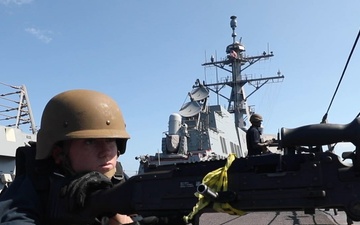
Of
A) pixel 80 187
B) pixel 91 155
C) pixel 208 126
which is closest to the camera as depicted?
pixel 80 187

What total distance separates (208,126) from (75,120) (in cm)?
2019

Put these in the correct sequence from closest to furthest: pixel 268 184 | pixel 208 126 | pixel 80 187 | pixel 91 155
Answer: pixel 268 184, pixel 80 187, pixel 91 155, pixel 208 126

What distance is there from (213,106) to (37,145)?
2224 cm

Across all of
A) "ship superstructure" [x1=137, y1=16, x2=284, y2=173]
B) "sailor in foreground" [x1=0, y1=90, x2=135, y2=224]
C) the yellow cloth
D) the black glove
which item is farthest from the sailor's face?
"ship superstructure" [x1=137, y1=16, x2=284, y2=173]

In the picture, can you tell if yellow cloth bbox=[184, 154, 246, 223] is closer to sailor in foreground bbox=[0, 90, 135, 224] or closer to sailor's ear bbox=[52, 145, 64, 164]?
sailor in foreground bbox=[0, 90, 135, 224]

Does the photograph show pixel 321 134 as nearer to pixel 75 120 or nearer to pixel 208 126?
pixel 75 120

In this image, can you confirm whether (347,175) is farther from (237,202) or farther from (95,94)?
(95,94)

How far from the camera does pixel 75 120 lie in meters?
2.14

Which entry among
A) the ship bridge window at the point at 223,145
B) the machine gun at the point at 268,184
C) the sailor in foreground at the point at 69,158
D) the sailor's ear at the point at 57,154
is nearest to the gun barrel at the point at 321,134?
the machine gun at the point at 268,184

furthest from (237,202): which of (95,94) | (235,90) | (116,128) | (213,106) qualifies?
(235,90)

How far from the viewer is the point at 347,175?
156 centimetres

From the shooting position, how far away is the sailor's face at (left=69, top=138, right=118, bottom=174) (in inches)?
82.6

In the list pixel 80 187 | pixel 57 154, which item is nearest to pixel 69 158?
pixel 57 154

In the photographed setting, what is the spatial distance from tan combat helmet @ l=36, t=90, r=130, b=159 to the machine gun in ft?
1.20
